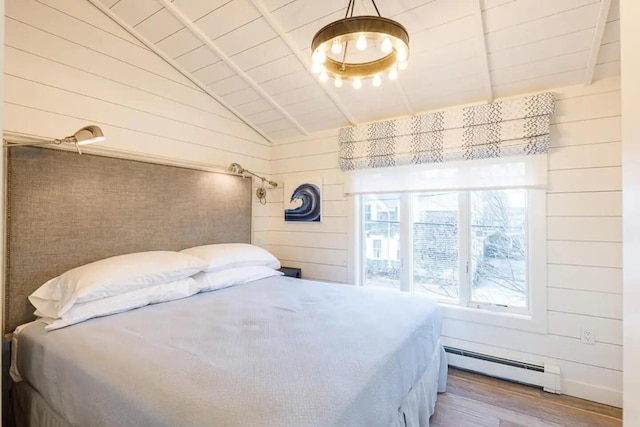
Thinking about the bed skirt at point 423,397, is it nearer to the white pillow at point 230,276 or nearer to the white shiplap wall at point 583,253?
the white shiplap wall at point 583,253

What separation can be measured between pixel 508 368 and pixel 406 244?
4.01ft

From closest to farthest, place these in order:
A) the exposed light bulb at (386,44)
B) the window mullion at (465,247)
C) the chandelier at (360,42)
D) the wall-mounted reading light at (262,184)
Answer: the chandelier at (360,42) < the exposed light bulb at (386,44) < the window mullion at (465,247) < the wall-mounted reading light at (262,184)

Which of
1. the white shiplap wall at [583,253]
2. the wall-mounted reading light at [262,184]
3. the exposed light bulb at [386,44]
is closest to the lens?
the exposed light bulb at [386,44]

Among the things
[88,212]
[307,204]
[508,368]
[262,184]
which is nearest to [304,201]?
[307,204]

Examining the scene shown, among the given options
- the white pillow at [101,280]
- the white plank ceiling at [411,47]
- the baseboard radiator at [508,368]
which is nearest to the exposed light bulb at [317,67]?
the white plank ceiling at [411,47]

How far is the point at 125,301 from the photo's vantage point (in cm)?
187

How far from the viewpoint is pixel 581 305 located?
2.23 m

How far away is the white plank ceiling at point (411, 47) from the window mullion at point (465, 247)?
0.86 m

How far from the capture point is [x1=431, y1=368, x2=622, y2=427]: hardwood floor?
6.51 ft

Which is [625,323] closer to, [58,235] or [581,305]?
[581,305]

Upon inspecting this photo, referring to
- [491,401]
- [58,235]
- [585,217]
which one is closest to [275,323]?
[58,235]

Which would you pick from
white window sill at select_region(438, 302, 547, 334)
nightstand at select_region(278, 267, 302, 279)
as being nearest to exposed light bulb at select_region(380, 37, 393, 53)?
white window sill at select_region(438, 302, 547, 334)

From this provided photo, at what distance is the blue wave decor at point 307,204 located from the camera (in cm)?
336

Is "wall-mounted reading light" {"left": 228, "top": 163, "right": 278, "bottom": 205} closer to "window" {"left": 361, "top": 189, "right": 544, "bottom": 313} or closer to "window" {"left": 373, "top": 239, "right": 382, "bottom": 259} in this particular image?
"window" {"left": 361, "top": 189, "right": 544, "bottom": 313}
